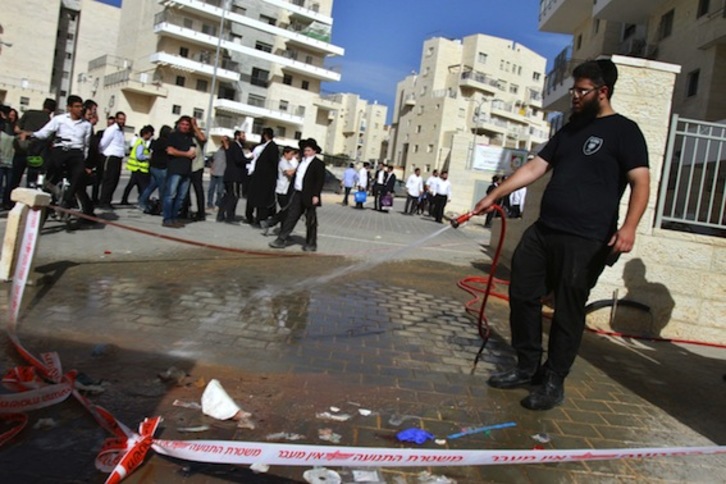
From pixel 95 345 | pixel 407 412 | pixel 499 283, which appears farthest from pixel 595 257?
pixel 499 283

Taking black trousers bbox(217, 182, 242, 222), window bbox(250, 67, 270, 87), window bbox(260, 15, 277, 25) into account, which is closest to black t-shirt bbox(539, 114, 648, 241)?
black trousers bbox(217, 182, 242, 222)

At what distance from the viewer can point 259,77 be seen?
195ft

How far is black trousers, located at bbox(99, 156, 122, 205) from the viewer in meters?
10.9

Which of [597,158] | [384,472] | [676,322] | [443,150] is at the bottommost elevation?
[384,472]

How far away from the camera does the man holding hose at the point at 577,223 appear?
3697 mm

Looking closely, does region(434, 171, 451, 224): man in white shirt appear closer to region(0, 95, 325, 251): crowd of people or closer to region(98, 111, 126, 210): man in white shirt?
region(0, 95, 325, 251): crowd of people

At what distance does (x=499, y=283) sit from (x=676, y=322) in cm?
277

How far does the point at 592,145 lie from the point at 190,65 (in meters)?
55.1

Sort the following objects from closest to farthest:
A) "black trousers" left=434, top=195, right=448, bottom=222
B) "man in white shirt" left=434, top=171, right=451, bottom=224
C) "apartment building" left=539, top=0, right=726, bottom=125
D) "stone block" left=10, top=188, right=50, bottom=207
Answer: "stone block" left=10, top=188, right=50, bottom=207 < "apartment building" left=539, top=0, right=726, bottom=125 < "man in white shirt" left=434, top=171, right=451, bottom=224 < "black trousers" left=434, top=195, right=448, bottom=222

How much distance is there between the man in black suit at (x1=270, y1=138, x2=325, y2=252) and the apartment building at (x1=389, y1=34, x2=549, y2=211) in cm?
6408

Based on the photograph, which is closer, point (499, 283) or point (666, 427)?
point (666, 427)

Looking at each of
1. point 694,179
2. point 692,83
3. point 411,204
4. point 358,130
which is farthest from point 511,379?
point 358,130

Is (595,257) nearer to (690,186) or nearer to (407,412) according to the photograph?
(407,412)

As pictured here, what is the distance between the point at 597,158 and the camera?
3752 mm
